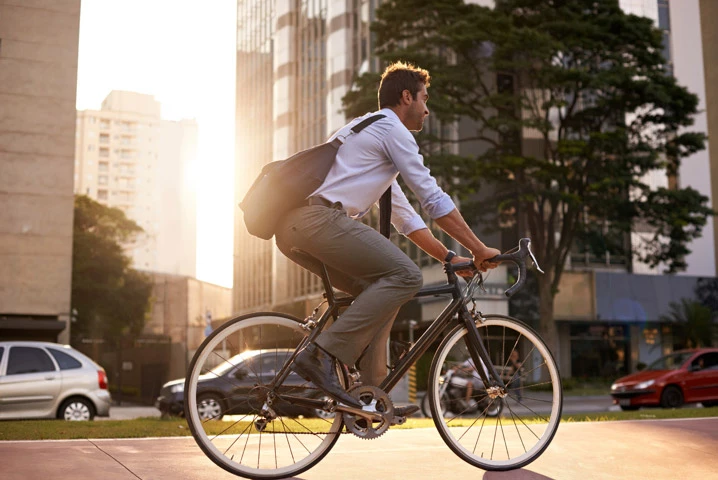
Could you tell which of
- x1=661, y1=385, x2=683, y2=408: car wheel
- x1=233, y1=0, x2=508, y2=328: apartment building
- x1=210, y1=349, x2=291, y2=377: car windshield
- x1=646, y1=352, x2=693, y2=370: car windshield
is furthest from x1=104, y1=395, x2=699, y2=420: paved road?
x1=210, y1=349, x2=291, y2=377: car windshield

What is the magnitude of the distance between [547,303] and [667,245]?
4.08 metres

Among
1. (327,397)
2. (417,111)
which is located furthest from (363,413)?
(417,111)

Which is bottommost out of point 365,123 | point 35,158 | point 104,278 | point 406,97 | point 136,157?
point 365,123

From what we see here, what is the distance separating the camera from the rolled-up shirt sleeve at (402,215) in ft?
13.7

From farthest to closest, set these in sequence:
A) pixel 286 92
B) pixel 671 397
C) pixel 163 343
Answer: pixel 286 92, pixel 163 343, pixel 671 397

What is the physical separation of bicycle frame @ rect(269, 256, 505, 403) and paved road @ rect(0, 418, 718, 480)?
1.42ft

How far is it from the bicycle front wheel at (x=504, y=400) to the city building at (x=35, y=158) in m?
26.5

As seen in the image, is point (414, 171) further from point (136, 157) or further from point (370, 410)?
point (136, 157)

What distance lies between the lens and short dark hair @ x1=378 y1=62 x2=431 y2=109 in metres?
3.98

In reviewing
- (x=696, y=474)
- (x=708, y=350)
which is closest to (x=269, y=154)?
(x=708, y=350)

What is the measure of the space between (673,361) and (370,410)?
19.2 m

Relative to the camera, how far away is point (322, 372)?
12.2ft

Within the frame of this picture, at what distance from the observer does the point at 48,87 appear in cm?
2866

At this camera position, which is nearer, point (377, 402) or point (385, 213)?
point (377, 402)
